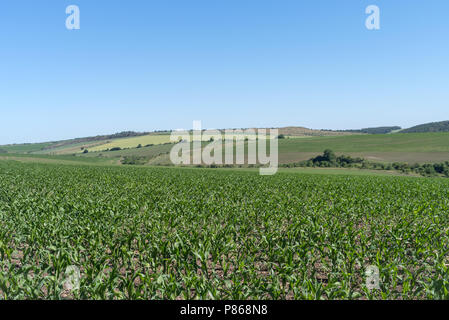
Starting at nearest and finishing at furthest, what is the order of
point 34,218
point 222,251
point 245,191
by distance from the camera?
point 222,251 < point 34,218 < point 245,191

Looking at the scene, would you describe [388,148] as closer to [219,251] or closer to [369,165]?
[369,165]

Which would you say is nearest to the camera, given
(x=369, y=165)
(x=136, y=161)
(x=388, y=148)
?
(x=369, y=165)

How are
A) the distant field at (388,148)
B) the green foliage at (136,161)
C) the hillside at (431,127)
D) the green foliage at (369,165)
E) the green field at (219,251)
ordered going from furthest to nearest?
the hillside at (431,127) < the green foliage at (136,161) < the distant field at (388,148) < the green foliage at (369,165) < the green field at (219,251)

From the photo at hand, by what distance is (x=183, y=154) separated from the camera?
302 feet

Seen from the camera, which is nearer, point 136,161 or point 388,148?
point 388,148

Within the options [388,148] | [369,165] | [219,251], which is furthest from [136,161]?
[219,251]

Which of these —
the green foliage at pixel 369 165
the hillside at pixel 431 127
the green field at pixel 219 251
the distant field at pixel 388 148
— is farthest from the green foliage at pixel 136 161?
the hillside at pixel 431 127

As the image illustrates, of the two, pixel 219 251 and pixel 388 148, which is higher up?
pixel 388 148

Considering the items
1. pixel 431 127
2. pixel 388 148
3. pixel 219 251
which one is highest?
pixel 431 127

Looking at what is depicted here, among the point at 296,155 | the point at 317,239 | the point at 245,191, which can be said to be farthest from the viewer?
the point at 296,155

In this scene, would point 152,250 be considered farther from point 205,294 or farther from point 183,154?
point 183,154

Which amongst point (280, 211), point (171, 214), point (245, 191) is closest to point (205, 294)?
point (171, 214)

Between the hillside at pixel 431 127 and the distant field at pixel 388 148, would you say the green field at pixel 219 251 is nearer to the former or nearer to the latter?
the distant field at pixel 388 148
